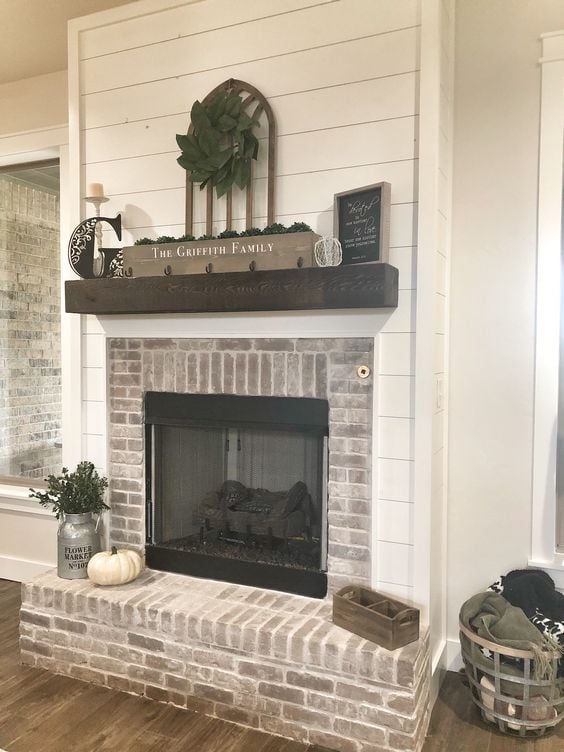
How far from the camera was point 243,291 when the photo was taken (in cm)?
236

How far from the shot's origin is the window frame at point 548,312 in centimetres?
240

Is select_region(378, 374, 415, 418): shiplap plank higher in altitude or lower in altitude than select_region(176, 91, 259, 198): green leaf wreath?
lower

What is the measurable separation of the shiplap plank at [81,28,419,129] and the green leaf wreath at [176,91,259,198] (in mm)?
124

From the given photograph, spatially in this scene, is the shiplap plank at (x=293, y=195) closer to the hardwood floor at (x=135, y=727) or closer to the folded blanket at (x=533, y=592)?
the folded blanket at (x=533, y=592)

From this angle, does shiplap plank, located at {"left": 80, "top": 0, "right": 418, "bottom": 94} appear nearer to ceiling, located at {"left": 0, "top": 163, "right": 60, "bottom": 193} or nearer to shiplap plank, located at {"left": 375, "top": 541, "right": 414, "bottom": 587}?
ceiling, located at {"left": 0, "top": 163, "right": 60, "bottom": 193}

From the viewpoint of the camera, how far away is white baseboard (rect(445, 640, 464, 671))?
2650 millimetres

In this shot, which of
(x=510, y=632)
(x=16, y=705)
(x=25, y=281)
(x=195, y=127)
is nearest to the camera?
(x=510, y=632)

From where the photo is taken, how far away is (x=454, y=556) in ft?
8.64

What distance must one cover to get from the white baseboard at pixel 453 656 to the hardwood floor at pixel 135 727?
0.32 feet

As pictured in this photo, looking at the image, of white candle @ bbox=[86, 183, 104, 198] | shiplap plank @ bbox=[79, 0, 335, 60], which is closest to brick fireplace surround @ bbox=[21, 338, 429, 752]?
white candle @ bbox=[86, 183, 104, 198]

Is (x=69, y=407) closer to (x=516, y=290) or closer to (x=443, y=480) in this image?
(x=443, y=480)

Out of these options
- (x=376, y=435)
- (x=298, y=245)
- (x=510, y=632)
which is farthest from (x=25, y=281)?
(x=510, y=632)

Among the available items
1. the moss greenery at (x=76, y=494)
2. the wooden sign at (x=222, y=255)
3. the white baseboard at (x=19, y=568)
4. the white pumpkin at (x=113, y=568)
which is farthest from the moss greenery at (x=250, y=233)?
the white baseboard at (x=19, y=568)

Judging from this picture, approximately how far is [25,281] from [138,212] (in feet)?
4.19
